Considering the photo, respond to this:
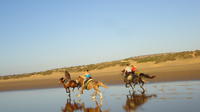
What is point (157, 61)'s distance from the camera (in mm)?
48906

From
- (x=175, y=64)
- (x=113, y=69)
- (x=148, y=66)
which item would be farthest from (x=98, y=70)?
(x=175, y=64)

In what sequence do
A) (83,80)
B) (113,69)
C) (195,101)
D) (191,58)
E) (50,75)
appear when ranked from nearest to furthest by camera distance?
(195,101)
(83,80)
(191,58)
(113,69)
(50,75)

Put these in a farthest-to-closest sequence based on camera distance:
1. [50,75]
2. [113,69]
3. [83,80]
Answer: [50,75] → [113,69] → [83,80]

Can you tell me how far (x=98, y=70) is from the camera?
54.8m

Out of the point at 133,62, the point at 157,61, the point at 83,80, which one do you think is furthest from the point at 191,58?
the point at 83,80

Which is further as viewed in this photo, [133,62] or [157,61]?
[133,62]

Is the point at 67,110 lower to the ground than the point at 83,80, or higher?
lower

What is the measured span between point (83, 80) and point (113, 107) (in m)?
6.29

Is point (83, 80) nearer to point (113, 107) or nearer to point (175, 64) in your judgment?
point (113, 107)

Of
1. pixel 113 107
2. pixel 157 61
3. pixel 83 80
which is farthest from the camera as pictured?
pixel 157 61

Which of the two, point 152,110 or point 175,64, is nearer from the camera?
point 152,110

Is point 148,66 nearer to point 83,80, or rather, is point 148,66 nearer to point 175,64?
point 175,64

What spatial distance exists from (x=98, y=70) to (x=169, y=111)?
43.0 m

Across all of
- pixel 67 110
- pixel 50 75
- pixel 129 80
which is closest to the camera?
pixel 67 110
